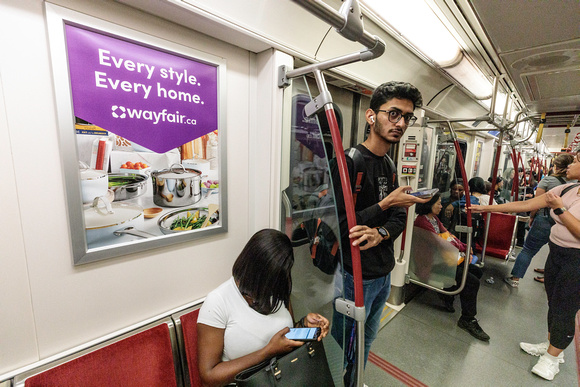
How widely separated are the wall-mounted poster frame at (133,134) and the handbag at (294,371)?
0.78m

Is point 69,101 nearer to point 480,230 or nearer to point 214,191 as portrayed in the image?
point 214,191

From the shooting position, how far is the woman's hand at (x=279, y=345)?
1.01m

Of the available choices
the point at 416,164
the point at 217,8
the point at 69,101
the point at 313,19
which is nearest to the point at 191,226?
the point at 69,101

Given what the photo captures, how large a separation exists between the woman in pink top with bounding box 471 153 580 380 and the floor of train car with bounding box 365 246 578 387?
198mm

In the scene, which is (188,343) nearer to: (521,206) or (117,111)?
(117,111)

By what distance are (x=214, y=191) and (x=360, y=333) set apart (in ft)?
3.56

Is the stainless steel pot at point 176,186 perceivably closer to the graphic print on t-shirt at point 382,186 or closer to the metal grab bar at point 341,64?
the metal grab bar at point 341,64

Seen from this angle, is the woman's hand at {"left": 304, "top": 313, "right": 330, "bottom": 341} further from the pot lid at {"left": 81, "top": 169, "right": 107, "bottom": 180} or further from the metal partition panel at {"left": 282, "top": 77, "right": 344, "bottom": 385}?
the pot lid at {"left": 81, "top": 169, "right": 107, "bottom": 180}

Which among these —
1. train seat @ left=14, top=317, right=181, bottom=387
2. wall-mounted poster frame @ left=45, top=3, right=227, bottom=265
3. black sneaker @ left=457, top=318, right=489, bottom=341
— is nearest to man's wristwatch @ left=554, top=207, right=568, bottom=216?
black sneaker @ left=457, top=318, right=489, bottom=341

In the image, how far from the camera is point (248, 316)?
108 centimetres

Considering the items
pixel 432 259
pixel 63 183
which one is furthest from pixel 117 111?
pixel 432 259

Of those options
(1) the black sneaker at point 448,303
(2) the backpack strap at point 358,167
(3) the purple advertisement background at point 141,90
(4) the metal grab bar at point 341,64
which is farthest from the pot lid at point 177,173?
(1) the black sneaker at point 448,303

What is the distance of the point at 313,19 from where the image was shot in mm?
1411

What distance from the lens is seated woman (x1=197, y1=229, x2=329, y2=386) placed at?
100 centimetres
